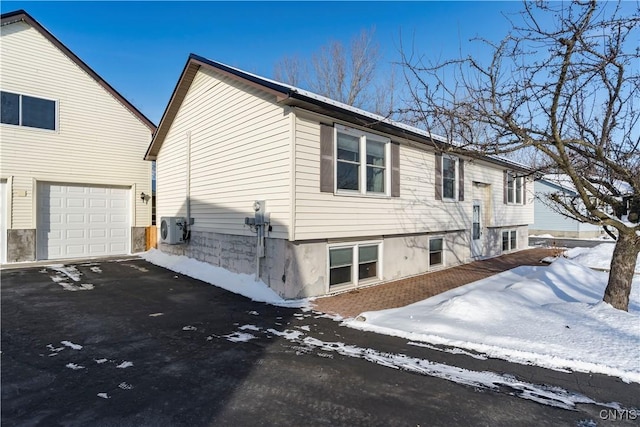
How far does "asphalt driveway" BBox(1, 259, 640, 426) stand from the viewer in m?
2.90

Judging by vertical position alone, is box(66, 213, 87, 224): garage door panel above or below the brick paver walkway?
above

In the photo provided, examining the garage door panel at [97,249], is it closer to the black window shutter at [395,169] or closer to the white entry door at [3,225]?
the white entry door at [3,225]

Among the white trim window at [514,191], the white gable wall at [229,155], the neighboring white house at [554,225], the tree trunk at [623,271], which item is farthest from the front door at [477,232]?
the neighboring white house at [554,225]

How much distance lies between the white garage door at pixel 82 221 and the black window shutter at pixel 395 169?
413 inches

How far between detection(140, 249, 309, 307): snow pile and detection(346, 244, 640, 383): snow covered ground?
7.20 ft

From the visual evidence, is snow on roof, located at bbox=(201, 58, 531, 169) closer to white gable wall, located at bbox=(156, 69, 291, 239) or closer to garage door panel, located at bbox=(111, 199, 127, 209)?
white gable wall, located at bbox=(156, 69, 291, 239)

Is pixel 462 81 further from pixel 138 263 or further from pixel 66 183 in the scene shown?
pixel 66 183

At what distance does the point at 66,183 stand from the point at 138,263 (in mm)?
3968

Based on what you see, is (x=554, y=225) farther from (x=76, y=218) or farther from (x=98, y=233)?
(x=76, y=218)

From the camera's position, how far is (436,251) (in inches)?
442

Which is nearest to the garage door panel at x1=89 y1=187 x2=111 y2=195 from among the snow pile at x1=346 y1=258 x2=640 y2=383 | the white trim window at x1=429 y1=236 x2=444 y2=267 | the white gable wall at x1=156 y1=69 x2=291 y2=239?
the white gable wall at x1=156 y1=69 x2=291 y2=239

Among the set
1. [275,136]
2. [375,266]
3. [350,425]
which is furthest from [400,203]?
[350,425]

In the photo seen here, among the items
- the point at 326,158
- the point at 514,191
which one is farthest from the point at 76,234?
the point at 514,191

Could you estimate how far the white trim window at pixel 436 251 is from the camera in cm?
1097
